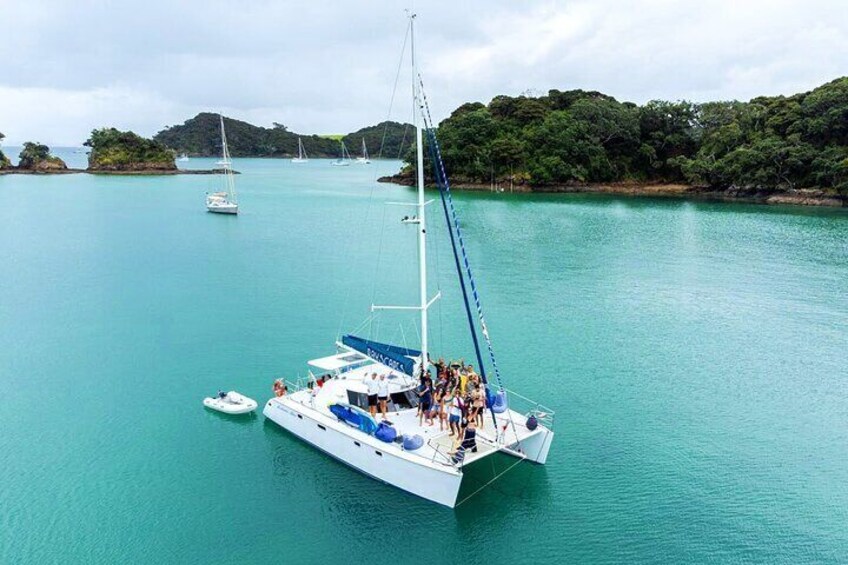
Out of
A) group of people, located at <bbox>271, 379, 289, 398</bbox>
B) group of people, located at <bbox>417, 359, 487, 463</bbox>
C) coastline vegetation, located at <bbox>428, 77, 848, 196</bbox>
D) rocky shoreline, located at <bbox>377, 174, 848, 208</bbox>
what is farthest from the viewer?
coastline vegetation, located at <bbox>428, 77, 848, 196</bbox>

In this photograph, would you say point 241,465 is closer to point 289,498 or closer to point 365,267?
point 289,498

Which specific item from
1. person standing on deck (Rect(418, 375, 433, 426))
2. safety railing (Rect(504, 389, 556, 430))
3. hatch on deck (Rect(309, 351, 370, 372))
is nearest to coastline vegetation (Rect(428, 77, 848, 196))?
safety railing (Rect(504, 389, 556, 430))

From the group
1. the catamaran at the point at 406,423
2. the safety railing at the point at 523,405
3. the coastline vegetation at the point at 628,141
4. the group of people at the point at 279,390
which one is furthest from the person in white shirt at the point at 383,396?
the coastline vegetation at the point at 628,141

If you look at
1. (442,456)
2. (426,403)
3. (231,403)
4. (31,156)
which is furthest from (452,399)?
(31,156)

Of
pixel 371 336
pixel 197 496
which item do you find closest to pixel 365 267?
pixel 371 336

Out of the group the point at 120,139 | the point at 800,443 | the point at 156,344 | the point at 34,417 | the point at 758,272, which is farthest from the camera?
the point at 120,139

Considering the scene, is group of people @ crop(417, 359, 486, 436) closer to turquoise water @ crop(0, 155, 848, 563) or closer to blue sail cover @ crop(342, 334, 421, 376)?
blue sail cover @ crop(342, 334, 421, 376)
